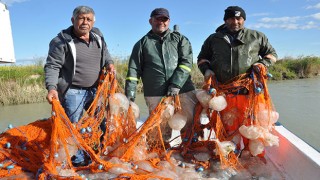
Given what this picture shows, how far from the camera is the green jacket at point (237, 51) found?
3.21 m

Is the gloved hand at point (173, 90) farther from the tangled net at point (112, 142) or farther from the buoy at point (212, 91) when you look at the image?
the buoy at point (212, 91)

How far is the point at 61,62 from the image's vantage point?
120 inches

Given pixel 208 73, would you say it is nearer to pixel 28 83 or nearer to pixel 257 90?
pixel 257 90

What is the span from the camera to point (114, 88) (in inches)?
128

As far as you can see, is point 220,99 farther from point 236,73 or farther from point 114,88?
point 114,88

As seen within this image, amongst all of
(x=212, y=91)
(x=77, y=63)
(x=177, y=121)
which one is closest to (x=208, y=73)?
(x=212, y=91)

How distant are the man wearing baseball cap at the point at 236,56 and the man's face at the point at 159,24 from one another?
56cm

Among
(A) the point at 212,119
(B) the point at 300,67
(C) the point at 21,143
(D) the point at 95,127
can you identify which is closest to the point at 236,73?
(A) the point at 212,119

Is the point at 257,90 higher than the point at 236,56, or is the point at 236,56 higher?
the point at 236,56

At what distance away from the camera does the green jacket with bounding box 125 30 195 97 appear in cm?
330

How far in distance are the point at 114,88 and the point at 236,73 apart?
134 cm

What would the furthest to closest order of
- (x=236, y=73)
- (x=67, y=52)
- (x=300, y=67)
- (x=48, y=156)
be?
(x=300, y=67) → (x=236, y=73) → (x=67, y=52) → (x=48, y=156)

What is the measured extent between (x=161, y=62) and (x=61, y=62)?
1054 mm

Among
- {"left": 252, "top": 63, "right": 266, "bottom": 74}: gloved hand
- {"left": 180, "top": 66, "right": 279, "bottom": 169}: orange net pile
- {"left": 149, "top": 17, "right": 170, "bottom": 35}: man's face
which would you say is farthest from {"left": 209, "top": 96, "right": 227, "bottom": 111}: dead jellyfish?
{"left": 149, "top": 17, "right": 170, "bottom": 35}: man's face
